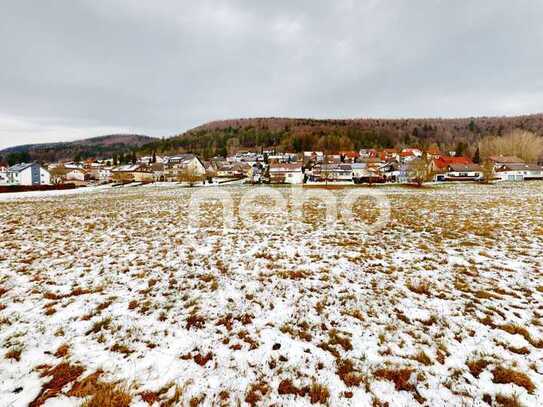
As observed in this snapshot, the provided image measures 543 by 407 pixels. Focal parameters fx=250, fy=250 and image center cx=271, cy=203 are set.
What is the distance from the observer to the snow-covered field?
3.21 meters

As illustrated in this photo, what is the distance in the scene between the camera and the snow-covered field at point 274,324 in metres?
3.21

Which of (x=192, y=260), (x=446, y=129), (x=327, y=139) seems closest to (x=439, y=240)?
(x=192, y=260)

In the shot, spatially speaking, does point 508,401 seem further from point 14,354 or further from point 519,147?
point 519,147

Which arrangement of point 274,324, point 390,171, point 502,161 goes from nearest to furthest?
point 274,324, point 502,161, point 390,171

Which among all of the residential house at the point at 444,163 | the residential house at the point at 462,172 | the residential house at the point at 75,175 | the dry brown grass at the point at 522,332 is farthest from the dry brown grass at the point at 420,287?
the residential house at the point at 75,175

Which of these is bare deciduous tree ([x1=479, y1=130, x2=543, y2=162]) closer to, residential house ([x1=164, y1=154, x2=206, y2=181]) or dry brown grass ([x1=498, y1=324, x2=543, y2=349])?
residential house ([x1=164, y1=154, x2=206, y2=181])

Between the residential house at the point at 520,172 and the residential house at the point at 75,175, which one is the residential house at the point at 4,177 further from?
the residential house at the point at 520,172

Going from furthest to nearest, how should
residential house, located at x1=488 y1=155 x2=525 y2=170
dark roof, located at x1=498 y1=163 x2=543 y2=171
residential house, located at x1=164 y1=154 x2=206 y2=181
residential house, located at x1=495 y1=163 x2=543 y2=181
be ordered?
1. residential house, located at x1=164 y1=154 x2=206 y2=181
2. residential house, located at x1=488 y1=155 x2=525 y2=170
3. dark roof, located at x1=498 y1=163 x2=543 y2=171
4. residential house, located at x1=495 y1=163 x2=543 y2=181

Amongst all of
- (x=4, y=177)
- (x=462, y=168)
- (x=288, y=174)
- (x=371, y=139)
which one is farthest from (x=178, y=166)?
(x=371, y=139)

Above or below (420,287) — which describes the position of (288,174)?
above

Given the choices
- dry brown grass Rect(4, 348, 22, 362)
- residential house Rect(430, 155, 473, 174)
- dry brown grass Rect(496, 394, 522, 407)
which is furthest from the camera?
residential house Rect(430, 155, 473, 174)

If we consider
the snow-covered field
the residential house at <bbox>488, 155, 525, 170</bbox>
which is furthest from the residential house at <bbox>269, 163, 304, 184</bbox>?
the snow-covered field

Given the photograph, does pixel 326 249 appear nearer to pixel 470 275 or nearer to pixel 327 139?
pixel 470 275

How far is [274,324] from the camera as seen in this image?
15.1 ft
